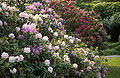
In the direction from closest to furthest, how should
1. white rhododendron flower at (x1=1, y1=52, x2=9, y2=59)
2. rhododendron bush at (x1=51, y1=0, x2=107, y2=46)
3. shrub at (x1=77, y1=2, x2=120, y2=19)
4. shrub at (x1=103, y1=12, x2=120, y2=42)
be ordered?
1. white rhododendron flower at (x1=1, y1=52, x2=9, y2=59)
2. rhododendron bush at (x1=51, y1=0, x2=107, y2=46)
3. shrub at (x1=103, y1=12, x2=120, y2=42)
4. shrub at (x1=77, y1=2, x2=120, y2=19)

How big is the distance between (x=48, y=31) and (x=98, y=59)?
131cm

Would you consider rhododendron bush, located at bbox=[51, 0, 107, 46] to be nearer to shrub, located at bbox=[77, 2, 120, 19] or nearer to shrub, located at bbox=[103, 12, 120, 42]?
shrub, located at bbox=[103, 12, 120, 42]

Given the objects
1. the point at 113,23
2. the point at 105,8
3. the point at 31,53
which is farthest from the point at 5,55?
the point at 105,8

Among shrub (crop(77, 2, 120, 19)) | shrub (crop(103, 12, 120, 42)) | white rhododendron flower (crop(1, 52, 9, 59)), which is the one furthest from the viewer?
shrub (crop(77, 2, 120, 19))

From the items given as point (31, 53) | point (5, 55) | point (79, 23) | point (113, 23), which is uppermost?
point (5, 55)

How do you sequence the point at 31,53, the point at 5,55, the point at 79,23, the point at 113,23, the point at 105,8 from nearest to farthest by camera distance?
the point at 5,55, the point at 31,53, the point at 79,23, the point at 113,23, the point at 105,8

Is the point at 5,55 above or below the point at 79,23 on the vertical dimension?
above

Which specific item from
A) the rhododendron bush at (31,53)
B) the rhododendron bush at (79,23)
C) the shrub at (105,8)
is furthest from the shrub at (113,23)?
the rhododendron bush at (31,53)

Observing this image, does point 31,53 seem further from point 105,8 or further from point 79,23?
point 105,8

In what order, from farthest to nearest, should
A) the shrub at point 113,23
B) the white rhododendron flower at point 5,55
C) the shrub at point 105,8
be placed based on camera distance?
the shrub at point 105,8, the shrub at point 113,23, the white rhododendron flower at point 5,55


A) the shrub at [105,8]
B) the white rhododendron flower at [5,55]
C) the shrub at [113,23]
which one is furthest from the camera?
the shrub at [105,8]

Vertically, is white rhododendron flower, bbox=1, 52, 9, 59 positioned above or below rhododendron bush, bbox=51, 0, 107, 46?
above

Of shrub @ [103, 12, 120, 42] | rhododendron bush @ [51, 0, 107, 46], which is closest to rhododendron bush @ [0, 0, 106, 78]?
rhododendron bush @ [51, 0, 107, 46]

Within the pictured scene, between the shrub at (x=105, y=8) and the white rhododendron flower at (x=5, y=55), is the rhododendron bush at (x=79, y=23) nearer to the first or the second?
the white rhododendron flower at (x=5, y=55)
